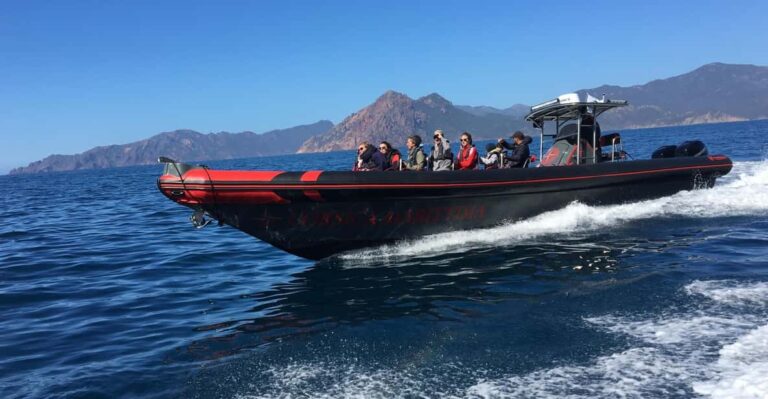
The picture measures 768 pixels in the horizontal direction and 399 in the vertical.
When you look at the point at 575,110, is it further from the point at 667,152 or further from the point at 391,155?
the point at 391,155

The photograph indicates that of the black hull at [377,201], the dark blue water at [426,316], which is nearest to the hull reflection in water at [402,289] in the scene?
the dark blue water at [426,316]

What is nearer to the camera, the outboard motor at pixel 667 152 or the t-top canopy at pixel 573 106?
the t-top canopy at pixel 573 106

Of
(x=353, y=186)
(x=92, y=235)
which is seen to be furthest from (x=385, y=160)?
(x=92, y=235)

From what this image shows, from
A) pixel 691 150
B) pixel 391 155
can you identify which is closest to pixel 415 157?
pixel 391 155

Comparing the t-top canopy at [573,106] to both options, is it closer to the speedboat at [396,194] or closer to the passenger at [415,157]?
the speedboat at [396,194]

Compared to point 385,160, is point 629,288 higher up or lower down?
lower down

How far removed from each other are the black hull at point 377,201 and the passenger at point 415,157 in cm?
106

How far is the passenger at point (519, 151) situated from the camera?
1042 centimetres

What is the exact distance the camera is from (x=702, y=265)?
7.03 m

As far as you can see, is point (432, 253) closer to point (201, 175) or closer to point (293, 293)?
point (293, 293)

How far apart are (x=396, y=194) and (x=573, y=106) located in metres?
4.77

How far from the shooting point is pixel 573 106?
35.9 feet

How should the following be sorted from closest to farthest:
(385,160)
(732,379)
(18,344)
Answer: (732,379) < (18,344) < (385,160)

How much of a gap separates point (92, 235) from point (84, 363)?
1000 cm
